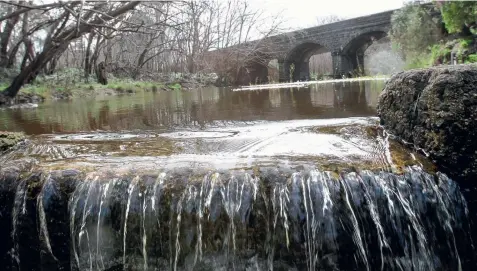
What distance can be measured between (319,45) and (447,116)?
84.6ft

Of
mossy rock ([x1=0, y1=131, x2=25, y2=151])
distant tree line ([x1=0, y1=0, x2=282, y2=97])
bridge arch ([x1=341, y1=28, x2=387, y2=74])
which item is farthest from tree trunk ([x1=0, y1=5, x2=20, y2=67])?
bridge arch ([x1=341, y1=28, x2=387, y2=74])

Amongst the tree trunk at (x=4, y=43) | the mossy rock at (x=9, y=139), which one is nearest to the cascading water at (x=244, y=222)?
the mossy rock at (x=9, y=139)

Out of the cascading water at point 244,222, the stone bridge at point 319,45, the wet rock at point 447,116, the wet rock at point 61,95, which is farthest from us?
the stone bridge at point 319,45

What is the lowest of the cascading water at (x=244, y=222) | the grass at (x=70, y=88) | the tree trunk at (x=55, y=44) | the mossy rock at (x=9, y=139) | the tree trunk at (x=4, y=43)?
the cascading water at (x=244, y=222)

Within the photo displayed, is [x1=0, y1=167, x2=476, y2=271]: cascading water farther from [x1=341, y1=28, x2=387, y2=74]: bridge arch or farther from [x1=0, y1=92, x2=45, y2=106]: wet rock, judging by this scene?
[x1=341, y1=28, x2=387, y2=74]: bridge arch

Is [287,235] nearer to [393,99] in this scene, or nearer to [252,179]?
[252,179]

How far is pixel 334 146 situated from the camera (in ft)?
9.55

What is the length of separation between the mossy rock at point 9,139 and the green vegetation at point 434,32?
9.72 metres

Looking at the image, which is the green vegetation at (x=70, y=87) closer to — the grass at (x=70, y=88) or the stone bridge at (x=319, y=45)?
the grass at (x=70, y=88)

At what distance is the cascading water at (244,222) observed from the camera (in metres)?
2.21

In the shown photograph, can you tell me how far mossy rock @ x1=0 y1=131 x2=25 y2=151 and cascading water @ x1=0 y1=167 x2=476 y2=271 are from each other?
3.96 ft

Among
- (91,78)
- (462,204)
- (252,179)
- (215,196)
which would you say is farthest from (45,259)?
(91,78)

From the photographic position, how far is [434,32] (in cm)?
1389

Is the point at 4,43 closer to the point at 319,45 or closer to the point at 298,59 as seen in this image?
the point at 319,45
